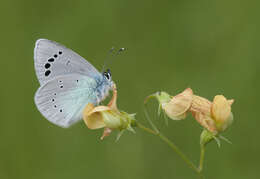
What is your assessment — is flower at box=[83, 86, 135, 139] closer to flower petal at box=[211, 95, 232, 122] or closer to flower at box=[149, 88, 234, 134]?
flower at box=[149, 88, 234, 134]

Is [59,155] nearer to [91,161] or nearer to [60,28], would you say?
[91,161]

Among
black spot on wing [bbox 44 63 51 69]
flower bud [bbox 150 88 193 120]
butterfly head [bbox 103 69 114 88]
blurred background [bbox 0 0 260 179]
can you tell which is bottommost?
blurred background [bbox 0 0 260 179]

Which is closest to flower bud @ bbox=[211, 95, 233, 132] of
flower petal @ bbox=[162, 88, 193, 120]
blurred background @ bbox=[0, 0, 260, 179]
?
flower petal @ bbox=[162, 88, 193, 120]

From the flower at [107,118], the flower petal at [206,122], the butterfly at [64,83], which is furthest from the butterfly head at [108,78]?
the flower petal at [206,122]

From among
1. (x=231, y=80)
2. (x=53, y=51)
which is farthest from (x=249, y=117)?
(x=53, y=51)

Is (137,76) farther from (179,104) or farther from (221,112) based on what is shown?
(221,112)

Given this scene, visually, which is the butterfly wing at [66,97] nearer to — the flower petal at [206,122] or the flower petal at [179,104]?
the flower petal at [179,104]
